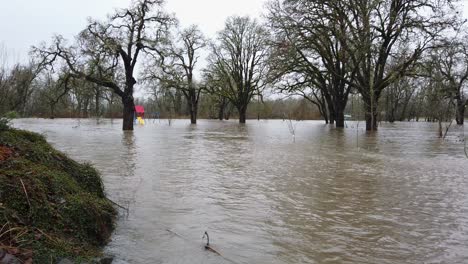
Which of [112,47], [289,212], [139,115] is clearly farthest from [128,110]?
[289,212]

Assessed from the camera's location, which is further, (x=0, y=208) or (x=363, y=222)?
(x=363, y=222)

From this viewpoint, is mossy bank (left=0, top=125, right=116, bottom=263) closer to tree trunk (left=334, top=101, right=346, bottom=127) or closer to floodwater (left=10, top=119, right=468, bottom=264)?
Result: floodwater (left=10, top=119, right=468, bottom=264)

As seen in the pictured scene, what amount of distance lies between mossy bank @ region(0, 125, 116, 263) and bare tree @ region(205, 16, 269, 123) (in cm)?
4288

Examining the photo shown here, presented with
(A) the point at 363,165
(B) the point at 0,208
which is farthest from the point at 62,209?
(A) the point at 363,165

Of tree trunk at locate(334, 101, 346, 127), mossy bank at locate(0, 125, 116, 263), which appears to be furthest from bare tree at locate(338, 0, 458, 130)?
mossy bank at locate(0, 125, 116, 263)

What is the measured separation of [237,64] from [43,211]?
153 feet

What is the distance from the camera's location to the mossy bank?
2975mm

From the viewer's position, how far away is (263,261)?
3.84 metres

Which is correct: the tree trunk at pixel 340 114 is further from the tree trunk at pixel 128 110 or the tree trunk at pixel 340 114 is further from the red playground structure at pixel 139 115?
the red playground structure at pixel 139 115

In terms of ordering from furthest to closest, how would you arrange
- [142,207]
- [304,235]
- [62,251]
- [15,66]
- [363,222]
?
[15,66], [142,207], [363,222], [304,235], [62,251]

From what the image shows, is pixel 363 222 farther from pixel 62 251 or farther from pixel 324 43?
pixel 324 43

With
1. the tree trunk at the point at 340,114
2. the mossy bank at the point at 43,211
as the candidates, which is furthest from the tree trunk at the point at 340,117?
the mossy bank at the point at 43,211

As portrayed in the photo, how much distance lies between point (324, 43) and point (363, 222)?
86.9ft

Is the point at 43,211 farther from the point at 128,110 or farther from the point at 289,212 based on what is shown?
the point at 128,110
